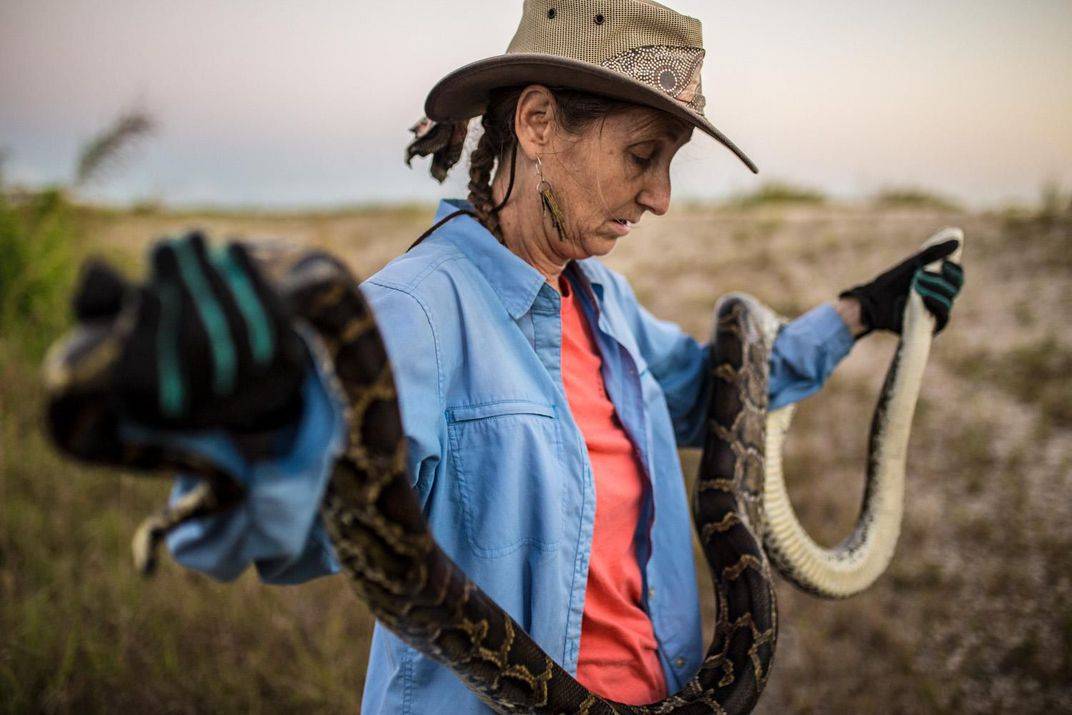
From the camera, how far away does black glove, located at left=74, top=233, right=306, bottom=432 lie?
2.90 ft

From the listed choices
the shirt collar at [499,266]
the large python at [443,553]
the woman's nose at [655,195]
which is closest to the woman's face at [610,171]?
the woman's nose at [655,195]

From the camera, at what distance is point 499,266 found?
2.07 meters

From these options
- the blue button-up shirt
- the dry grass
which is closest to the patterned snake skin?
the blue button-up shirt

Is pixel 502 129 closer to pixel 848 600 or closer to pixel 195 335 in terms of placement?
pixel 195 335

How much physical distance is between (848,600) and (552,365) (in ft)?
11.3

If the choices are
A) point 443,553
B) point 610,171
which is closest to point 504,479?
point 443,553

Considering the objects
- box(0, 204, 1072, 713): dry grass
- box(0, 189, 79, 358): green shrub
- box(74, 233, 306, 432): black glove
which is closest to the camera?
box(74, 233, 306, 432): black glove

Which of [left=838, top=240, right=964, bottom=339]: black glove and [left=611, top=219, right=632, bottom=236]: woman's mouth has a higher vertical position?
[left=611, top=219, right=632, bottom=236]: woman's mouth

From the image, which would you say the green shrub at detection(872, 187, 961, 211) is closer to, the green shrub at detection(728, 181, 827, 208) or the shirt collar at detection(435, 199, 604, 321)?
the green shrub at detection(728, 181, 827, 208)

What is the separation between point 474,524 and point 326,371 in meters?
0.89

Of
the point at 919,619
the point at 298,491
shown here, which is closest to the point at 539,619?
the point at 298,491

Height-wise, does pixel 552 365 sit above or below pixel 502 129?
below

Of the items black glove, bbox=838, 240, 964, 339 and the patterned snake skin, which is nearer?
the patterned snake skin

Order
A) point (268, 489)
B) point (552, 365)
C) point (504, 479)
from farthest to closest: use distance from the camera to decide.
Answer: point (552, 365) → point (504, 479) → point (268, 489)
